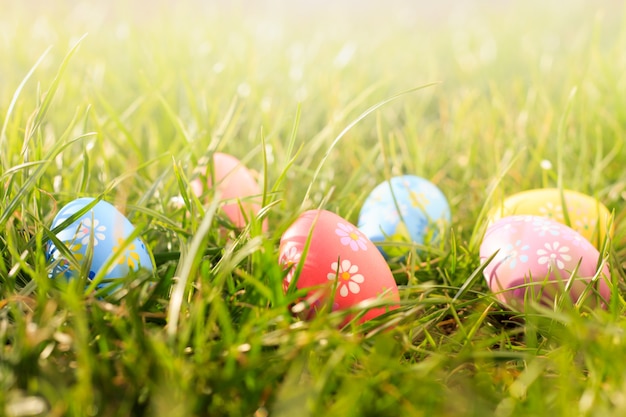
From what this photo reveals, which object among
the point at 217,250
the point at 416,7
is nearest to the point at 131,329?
the point at 217,250

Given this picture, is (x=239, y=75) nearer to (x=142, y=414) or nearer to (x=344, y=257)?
(x=344, y=257)

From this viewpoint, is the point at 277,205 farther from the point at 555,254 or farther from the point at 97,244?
the point at 555,254

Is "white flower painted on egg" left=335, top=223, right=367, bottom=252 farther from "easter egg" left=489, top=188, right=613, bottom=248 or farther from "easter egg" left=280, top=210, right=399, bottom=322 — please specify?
"easter egg" left=489, top=188, right=613, bottom=248

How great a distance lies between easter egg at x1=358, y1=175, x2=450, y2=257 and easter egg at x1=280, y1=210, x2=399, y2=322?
267 millimetres

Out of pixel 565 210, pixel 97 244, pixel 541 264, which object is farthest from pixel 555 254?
pixel 97 244

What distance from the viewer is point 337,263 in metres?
1.15

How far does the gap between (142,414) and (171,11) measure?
414 cm

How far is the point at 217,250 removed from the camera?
131 cm

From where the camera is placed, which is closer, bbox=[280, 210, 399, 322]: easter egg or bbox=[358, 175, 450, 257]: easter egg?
bbox=[280, 210, 399, 322]: easter egg

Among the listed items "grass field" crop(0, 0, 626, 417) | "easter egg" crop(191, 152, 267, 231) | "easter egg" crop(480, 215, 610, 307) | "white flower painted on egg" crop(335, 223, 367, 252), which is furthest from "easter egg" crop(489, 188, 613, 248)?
"easter egg" crop(191, 152, 267, 231)

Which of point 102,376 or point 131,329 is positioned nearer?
point 102,376

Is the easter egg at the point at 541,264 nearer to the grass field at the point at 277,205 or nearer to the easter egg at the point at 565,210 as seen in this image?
the grass field at the point at 277,205

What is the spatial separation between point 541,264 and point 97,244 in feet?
2.70

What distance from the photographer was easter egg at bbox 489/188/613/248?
1.51m
